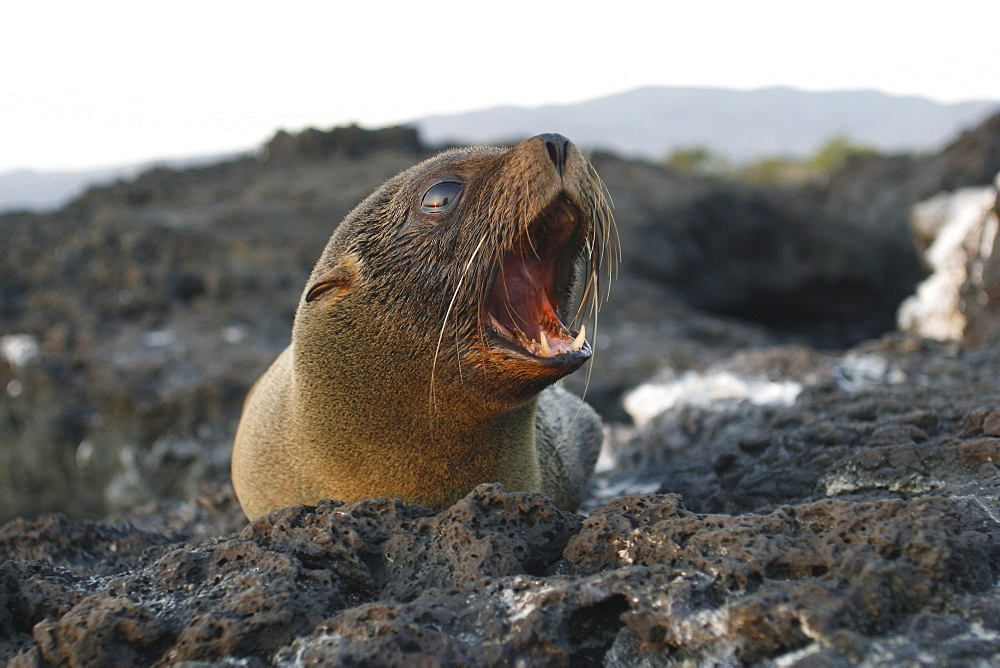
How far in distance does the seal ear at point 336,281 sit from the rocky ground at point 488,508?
930 mm

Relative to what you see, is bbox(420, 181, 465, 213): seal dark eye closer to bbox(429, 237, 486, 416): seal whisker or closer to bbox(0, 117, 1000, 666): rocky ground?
bbox(429, 237, 486, 416): seal whisker

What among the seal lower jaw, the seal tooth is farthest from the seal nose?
the seal tooth

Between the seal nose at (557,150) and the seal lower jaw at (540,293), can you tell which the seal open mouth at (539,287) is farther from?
the seal nose at (557,150)

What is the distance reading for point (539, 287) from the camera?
11.2 ft

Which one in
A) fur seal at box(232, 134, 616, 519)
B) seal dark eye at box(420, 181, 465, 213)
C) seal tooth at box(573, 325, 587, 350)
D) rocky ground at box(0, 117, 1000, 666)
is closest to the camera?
rocky ground at box(0, 117, 1000, 666)

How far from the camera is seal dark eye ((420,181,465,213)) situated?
340cm

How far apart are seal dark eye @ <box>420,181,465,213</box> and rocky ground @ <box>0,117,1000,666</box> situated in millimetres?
1161

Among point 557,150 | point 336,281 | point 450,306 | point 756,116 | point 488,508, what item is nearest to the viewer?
point 488,508

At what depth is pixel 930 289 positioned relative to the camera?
35.8 feet

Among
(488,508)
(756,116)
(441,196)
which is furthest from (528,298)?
(756,116)

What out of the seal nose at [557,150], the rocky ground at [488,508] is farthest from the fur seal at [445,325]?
the rocky ground at [488,508]

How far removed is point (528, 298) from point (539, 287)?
0.06 meters

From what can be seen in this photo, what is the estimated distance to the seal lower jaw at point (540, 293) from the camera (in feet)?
10.1

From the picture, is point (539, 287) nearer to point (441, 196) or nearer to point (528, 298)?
point (528, 298)
